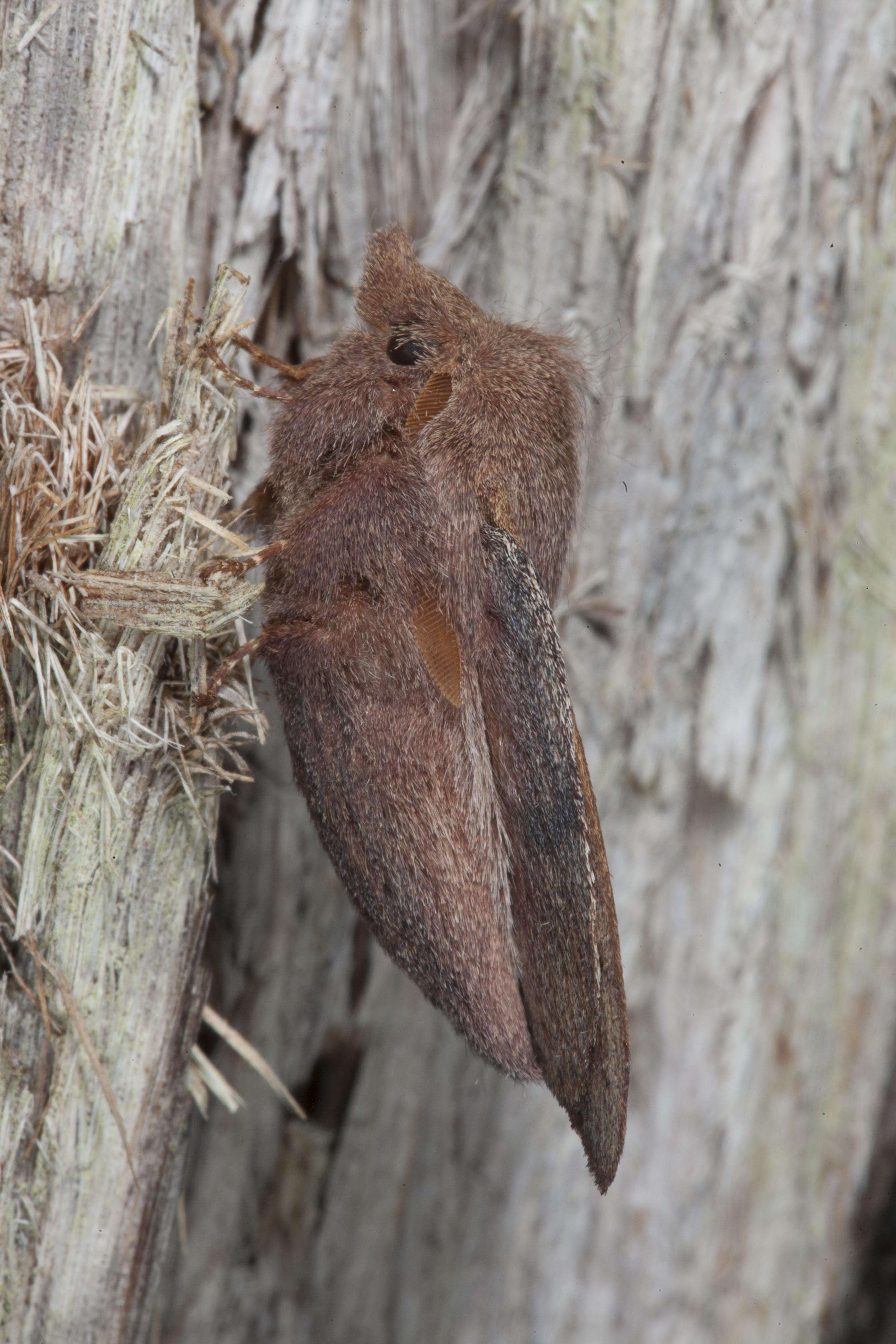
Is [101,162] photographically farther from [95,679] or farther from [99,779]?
[99,779]

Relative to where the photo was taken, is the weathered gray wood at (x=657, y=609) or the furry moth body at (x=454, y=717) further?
the weathered gray wood at (x=657, y=609)

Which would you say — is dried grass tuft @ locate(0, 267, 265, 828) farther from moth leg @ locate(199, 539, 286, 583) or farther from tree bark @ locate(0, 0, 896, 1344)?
tree bark @ locate(0, 0, 896, 1344)

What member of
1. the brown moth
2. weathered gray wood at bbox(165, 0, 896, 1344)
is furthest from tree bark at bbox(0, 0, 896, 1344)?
the brown moth

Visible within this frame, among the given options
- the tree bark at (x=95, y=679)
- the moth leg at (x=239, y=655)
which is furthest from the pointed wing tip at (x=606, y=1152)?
the moth leg at (x=239, y=655)

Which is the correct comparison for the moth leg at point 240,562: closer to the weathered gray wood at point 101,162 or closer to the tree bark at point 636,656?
the weathered gray wood at point 101,162

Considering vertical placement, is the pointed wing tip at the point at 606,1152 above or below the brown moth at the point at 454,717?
below

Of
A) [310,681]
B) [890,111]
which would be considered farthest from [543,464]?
[890,111]
